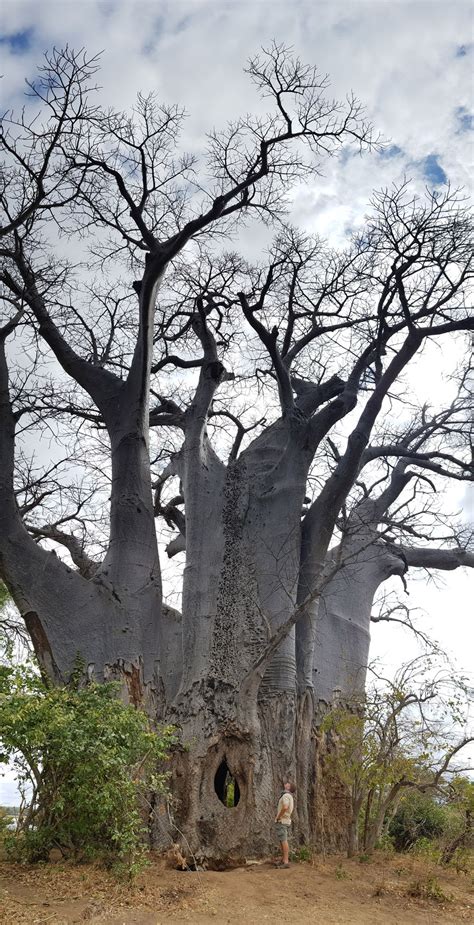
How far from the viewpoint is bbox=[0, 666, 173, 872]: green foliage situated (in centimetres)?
505

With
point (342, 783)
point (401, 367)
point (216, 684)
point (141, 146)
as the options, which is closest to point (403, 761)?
point (342, 783)

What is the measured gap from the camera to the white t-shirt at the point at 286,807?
6.20 meters

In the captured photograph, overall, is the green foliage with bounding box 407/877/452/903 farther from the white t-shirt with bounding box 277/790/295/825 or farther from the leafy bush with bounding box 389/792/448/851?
the leafy bush with bounding box 389/792/448/851

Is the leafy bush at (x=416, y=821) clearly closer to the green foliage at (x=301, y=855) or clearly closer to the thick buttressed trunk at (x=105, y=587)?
the green foliage at (x=301, y=855)

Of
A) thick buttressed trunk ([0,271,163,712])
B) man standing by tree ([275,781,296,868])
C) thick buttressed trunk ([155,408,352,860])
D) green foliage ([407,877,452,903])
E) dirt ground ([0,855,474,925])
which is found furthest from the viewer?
thick buttressed trunk ([0,271,163,712])

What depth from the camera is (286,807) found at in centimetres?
622

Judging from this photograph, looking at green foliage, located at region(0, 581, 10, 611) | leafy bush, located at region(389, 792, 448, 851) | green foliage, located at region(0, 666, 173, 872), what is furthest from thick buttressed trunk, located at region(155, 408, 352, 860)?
green foliage, located at region(0, 581, 10, 611)

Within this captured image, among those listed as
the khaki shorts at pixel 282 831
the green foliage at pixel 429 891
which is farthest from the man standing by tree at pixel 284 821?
the green foliage at pixel 429 891

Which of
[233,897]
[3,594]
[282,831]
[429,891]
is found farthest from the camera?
[3,594]

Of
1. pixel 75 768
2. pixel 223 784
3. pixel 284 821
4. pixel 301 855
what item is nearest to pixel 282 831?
pixel 284 821

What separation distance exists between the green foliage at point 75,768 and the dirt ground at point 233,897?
206 millimetres

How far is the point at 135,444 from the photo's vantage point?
7.69 m

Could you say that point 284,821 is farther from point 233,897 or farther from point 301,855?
point 233,897

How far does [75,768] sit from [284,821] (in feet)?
6.70
